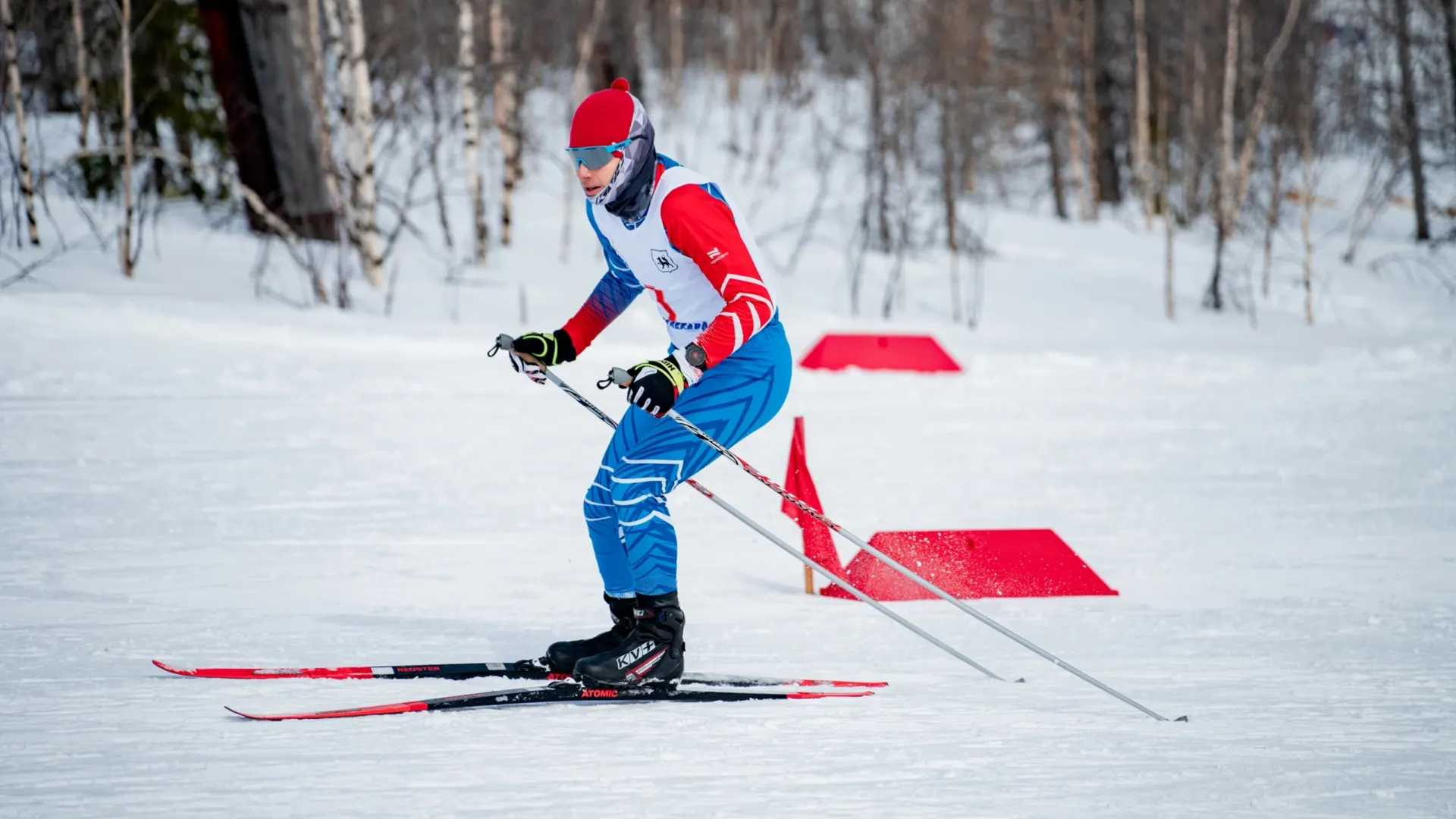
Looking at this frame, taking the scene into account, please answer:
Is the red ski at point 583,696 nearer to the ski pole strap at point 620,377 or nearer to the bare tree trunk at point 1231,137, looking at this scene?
the ski pole strap at point 620,377

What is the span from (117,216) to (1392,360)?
12093 mm

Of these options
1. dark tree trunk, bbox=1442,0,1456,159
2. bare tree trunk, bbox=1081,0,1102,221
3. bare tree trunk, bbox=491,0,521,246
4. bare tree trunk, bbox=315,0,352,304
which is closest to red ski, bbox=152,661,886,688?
bare tree trunk, bbox=315,0,352,304

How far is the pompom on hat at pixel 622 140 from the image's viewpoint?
345cm

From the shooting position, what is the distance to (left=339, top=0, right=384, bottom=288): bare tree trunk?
12.7 metres

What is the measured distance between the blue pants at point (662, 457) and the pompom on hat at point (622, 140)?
0.51 meters

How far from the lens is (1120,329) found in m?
15.0

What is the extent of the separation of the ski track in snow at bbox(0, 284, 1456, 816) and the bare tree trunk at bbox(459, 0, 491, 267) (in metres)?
4.76

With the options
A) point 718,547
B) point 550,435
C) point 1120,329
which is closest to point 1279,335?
point 1120,329

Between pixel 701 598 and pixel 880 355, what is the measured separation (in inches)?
266

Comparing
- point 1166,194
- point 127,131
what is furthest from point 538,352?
point 1166,194

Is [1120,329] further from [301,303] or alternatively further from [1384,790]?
[1384,790]

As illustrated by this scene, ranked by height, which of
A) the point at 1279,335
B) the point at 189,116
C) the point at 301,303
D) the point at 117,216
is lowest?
the point at 1279,335

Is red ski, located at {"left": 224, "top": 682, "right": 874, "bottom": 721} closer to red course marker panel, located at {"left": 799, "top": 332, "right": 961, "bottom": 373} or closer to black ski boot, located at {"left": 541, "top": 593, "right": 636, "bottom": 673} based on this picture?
black ski boot, located at {"left": 541, "top": 593, "right": 636, "bottom": 673}

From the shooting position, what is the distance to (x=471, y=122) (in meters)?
14.9
